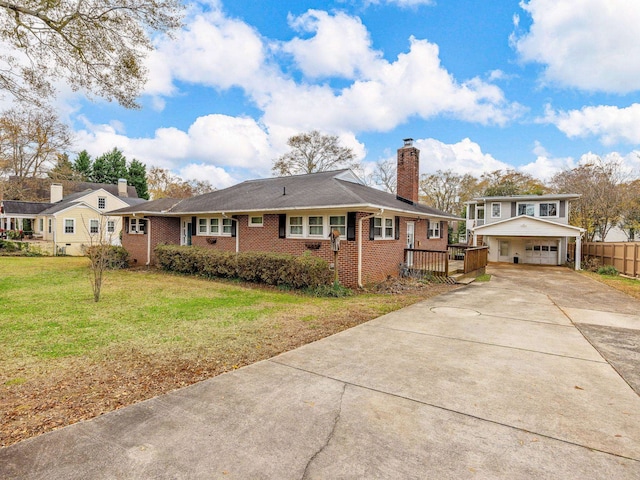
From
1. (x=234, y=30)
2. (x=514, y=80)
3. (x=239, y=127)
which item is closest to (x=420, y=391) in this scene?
(x=234, y=30)

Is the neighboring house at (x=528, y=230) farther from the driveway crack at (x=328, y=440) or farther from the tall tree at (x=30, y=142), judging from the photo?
the tall tree at (x=30, y=142)

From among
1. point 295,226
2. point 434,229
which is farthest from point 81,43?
point 434,229

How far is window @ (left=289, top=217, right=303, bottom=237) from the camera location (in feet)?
38.5

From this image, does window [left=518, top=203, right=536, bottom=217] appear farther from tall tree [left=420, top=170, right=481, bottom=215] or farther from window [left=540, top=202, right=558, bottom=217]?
tall tree [left=420, top=170, right=481, bottom=215]

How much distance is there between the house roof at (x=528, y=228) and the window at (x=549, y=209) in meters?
2.15

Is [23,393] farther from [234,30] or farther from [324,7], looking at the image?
[324,7]

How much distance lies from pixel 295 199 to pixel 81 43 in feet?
23.1

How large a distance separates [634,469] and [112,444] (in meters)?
3.91

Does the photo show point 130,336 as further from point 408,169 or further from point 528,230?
point 528,230

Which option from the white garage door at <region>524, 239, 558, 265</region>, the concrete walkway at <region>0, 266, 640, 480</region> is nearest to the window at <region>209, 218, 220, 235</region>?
the concrete walkway at <region>0, 266, 640, 480</region>

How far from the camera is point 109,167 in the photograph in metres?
50.1

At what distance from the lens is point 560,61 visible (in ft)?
46.3

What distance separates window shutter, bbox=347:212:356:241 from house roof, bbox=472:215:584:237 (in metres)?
14.2

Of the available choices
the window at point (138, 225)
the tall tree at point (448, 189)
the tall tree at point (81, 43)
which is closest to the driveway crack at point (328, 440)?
the tall tree at point (81, 43)
